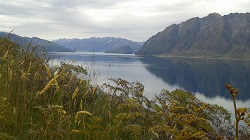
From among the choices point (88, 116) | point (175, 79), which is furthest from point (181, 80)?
point (88, 116)

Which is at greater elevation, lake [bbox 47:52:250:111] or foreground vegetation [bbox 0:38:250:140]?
foreground vegetation [bbox 0:38:250:140]

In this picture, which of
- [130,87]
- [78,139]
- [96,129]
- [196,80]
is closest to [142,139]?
[96,129]

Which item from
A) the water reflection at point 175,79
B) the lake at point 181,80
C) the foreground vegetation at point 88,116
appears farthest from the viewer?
the water reflection at point 175,79

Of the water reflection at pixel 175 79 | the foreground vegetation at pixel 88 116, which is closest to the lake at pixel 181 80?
the water reflection at pixel 175 79

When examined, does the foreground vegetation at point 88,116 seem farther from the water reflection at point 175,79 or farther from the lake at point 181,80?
the water reflection at point 175,79

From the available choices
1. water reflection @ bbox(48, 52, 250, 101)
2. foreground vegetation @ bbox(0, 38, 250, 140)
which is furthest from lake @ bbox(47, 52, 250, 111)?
foreground vegetation @ bbox(0, 38, 250, 140)

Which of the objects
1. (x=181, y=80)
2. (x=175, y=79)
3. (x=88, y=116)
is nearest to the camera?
(x=88, y=116)

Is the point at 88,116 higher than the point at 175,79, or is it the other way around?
the point at 88,116

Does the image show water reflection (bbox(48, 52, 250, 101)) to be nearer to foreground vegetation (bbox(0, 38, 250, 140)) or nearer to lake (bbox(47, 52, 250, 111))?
lake (bbox(47, 52, 250, 111))

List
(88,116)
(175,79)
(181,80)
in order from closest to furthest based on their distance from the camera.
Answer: (88,116)
(181,80)
(175,79)

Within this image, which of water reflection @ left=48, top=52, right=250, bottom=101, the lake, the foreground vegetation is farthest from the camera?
water reflection @ left=48, top=52, right=250, bottom=101

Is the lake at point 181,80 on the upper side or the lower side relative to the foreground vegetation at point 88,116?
lower

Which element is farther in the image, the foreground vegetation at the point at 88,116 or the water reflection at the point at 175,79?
the water reflection at the point at 175,79

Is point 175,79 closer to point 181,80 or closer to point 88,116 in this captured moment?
point 181,80
